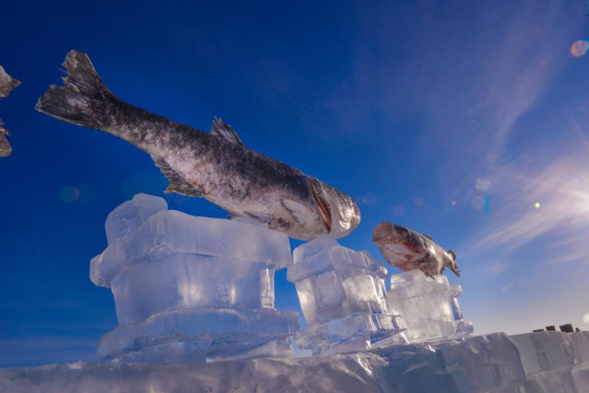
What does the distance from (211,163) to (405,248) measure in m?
2.95

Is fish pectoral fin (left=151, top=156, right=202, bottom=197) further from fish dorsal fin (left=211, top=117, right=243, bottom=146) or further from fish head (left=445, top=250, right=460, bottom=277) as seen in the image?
fish head (left=445, top=250, right=460, bottom=277)

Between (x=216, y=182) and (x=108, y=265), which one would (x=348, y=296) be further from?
(x=108, y=265)

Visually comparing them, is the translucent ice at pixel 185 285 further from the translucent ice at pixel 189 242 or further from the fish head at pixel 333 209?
the fish head at pixel 333 209

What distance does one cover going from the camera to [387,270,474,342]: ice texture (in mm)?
4562

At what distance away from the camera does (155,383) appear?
160 centimetres

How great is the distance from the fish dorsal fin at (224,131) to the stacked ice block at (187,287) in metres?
0.80

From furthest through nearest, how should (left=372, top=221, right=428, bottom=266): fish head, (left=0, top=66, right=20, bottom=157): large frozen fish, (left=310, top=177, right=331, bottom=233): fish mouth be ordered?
(left=372, top=221, right=428, bottom=266): fish head → (left=310, top=177, right=331, bottom=233): fish mouth → (left=0, top=66, right=20, bottom=157): large frozen fish

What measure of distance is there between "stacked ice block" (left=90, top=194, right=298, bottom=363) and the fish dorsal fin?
80 cm

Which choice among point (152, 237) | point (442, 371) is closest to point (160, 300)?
point (152, 237)

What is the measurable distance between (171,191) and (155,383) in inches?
67.5

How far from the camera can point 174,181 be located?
3.02 metres

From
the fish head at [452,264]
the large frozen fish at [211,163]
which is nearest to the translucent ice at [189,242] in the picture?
the large frozen fish at [211,163]

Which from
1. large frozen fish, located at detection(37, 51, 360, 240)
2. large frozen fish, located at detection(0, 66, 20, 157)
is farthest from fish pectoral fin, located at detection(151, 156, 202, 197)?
large frozen fish, located at detection(0, 66, 20, 157)

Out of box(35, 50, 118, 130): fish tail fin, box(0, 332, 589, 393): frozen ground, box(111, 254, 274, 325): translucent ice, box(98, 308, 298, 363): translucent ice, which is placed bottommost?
box(0, 332, 589, 393): frozen ground
